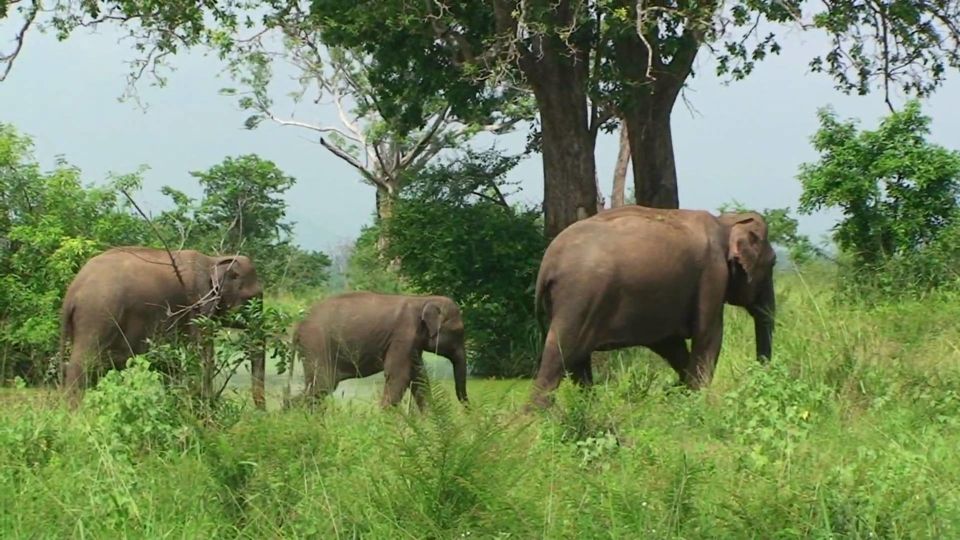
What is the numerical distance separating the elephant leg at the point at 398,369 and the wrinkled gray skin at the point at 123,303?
55.0 inches

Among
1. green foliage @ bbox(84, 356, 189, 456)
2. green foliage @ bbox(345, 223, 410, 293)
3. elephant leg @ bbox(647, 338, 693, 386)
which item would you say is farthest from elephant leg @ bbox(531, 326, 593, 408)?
green foliage @ bbox(345, 223, 410, 293)

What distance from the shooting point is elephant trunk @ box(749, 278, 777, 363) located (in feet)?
31.1

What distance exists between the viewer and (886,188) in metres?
15.5

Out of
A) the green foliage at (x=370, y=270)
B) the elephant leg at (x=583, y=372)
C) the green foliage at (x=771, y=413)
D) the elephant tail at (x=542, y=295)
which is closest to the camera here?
the green foliage at (x=771, y=413)

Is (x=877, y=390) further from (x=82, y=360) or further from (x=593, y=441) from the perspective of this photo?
(x=82, y=360)

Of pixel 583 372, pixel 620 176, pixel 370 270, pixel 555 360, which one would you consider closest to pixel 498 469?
pixel 555 360

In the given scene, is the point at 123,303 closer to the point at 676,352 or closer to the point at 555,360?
the point at 555,360

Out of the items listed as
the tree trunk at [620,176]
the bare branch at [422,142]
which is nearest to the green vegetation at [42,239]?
the tree trunk at [620,176]

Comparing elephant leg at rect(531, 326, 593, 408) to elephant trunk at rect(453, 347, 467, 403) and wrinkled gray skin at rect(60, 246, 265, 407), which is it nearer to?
elephant trunk at rect(453, 347, 467, 403)

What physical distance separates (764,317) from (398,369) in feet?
10.2

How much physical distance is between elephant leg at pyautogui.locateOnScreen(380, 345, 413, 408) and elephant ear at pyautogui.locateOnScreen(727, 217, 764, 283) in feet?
9.98

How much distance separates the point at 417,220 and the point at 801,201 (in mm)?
4716

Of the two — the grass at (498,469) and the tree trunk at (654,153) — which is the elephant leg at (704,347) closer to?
the grass at (498,469)

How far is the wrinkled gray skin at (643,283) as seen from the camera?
8.64 meters
